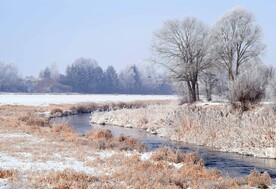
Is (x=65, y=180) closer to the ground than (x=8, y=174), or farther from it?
closer to the ground

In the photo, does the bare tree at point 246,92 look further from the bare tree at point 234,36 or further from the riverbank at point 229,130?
the bare tree at point 234,36

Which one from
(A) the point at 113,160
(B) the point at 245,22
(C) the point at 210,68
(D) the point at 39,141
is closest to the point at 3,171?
(A) the point at 113,160

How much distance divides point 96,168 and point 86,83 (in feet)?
422

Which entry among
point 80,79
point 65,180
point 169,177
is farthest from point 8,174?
point 80,79

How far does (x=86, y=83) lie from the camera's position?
5561 inches

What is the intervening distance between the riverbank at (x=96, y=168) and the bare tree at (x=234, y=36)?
97.3 feet

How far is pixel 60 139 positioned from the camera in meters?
21.9

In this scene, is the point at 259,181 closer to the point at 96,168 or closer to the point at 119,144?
the point at 96,168

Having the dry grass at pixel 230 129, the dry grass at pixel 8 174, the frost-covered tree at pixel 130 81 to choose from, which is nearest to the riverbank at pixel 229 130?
the dry grass at pixel 230 129

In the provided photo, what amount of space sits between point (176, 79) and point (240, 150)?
24427 mm

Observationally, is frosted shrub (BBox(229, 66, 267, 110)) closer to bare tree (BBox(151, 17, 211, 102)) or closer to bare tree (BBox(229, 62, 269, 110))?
bare tree (BBox(229, 62, 269, 110))

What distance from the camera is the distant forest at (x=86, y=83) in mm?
139625

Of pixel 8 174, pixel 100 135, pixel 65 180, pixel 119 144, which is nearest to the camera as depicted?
pixel 65 180

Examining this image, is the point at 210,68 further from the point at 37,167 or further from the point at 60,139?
the point at 37,167
